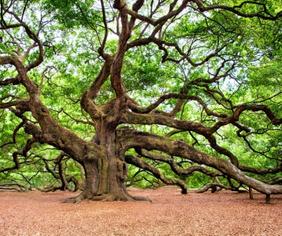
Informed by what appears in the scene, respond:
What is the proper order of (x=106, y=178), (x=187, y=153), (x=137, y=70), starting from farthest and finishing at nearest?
(x=137, y=70) < (x=187, y=153) < (x=106, y=178)

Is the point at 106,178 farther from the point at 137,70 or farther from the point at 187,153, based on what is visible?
the point at 137,70

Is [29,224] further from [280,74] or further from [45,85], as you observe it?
[45,85]

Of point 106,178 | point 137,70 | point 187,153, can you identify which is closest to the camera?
point 106,178

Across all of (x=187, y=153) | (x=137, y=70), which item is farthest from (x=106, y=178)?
(x=137, y=70)

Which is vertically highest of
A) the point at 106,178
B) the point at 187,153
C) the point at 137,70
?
the point at 137,70

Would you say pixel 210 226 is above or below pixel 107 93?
below

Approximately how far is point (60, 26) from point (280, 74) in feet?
23.5

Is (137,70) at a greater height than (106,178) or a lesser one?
greater

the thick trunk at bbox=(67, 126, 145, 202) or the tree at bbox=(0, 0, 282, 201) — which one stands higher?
the tree at bbox=(0, 0, 282, 201)

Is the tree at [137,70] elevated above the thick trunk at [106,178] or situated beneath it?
elevated above

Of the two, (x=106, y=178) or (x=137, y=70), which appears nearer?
(x=106, y=178)

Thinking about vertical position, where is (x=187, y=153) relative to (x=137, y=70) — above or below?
below

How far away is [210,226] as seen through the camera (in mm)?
5598

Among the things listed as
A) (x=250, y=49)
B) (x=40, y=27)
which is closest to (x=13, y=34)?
(x=40, y=27)
